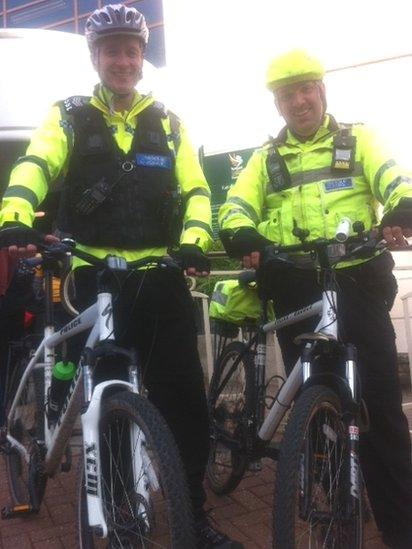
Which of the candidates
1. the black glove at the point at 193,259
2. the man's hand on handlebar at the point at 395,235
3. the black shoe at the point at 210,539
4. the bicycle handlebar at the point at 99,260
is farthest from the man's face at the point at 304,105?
the black shoe at the point at 210,539

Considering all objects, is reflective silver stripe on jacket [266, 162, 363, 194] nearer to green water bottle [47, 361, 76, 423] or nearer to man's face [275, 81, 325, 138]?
man's face [275, 81, 325, 138]

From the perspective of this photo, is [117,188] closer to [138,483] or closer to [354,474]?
[138,483]

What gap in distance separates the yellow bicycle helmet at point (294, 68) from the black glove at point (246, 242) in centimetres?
72

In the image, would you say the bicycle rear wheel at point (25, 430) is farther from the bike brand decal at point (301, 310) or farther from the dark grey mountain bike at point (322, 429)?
the bike brand decal at point (301, 310)

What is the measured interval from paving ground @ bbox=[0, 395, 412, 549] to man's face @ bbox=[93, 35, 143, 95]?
2.12 m

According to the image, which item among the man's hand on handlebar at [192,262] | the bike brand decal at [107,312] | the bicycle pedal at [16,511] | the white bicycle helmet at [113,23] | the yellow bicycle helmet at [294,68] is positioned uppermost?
the white bicycle helmet at [113,23]

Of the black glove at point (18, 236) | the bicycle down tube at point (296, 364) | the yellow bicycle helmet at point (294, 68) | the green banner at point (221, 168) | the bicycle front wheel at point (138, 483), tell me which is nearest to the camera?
the bicycle front wheel at point (138, 483)

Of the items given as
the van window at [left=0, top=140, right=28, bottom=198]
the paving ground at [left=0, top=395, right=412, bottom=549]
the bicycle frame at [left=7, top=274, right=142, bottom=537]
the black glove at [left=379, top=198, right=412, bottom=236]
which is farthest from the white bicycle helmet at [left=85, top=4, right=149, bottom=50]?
the van window at [left=0, top=140, right=28, bottom=198]

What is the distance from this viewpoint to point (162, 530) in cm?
174

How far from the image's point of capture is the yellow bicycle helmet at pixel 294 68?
2559mm

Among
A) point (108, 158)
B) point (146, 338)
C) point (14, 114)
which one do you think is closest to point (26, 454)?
point (146, 338)

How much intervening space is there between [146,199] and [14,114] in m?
3.61

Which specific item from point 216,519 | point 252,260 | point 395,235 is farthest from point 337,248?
point 216,519

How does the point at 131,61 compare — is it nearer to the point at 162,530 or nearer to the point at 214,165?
the point at 162,530
